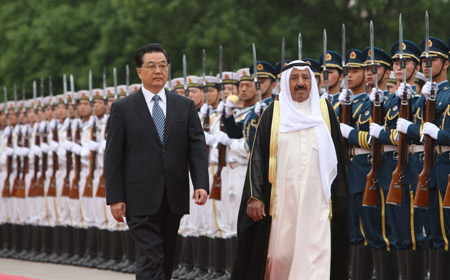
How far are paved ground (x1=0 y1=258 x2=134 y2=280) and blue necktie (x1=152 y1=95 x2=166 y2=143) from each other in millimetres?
4388

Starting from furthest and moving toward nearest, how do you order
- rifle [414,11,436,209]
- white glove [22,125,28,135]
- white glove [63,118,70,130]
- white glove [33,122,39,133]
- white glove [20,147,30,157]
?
1. white glove [22,125,28,135]
2. white glove [20,147,30,157]
3. white glove [33,122,39,133]
4. white glove [63,118,70,130]
5. rifle [414,11,436,209]

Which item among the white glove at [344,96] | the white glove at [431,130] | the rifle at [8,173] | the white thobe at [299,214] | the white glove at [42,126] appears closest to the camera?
the white thobe at [299,214]

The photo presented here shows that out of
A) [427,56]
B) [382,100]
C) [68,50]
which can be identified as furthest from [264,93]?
[68,50]

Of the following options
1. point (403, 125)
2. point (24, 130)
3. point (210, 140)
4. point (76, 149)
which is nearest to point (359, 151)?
point (403, 125)

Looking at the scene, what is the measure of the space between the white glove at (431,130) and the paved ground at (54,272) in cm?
436

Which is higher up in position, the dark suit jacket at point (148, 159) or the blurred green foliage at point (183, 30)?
the blurred green foliage at point (183, 30)

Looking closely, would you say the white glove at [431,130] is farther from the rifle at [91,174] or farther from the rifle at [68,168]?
the rifle at [68,168]

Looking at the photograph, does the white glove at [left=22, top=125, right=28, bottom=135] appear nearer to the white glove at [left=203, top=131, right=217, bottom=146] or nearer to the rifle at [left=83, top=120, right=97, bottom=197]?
the rifle at [left=83, top=120, right=97, bottom=197]

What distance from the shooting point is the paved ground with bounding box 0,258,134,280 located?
1245 centimetres

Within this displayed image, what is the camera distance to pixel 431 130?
878 cm

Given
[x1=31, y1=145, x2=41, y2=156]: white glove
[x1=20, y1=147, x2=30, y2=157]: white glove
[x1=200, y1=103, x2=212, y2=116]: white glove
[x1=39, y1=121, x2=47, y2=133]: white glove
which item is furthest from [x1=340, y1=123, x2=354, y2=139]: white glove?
[x1=20, y1=147, x2=30, y2=157]: white glove

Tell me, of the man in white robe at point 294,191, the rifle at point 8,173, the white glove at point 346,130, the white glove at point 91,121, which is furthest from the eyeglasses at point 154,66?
the rifle at point 8,173

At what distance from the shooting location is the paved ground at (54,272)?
12.4 meters

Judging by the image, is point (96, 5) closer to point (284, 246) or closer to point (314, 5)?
point (314, 5)
